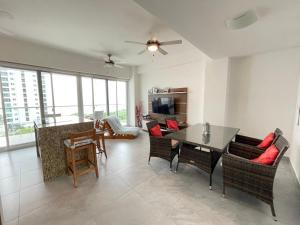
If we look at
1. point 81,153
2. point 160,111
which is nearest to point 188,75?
point 160,111

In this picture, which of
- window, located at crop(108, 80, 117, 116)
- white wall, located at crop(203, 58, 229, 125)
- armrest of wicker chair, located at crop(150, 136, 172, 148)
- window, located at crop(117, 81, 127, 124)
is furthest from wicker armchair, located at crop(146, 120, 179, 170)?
window, located at crop(117, 81, 127, 124)

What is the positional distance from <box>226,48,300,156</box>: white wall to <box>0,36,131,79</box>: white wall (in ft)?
15.0

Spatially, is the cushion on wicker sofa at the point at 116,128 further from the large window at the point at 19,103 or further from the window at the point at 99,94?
the large window at the point at 19,103

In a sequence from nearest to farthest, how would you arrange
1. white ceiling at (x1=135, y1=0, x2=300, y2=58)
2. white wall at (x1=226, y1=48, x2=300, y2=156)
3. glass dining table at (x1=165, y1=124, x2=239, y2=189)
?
1. white ceiling at (x1=135, y1=0, x2=300, y2=58)
2. glass dining table at (x1=165, y1=124, x2=239, y2=189)
3. white wall at (x1=226, y1=48, x2=300, y2=156)

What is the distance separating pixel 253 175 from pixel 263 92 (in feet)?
8.58

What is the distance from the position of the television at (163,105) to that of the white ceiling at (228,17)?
2.51 meters

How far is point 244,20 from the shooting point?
68.3 inches

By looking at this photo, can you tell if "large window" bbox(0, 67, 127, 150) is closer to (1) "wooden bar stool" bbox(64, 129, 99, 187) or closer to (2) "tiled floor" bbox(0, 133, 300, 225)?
(1) "wooden bar stool" bbox(64, 129, 99, 187)

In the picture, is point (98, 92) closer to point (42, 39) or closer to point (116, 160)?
point (42, 39)

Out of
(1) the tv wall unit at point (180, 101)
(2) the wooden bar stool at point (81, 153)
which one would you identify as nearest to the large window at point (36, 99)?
(2) the wooden bar stool at point (81, 153)

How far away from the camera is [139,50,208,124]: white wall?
15.0 feet

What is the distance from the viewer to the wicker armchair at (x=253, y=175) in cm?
168

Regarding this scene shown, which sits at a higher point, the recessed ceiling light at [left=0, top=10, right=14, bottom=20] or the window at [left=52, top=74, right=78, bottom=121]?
the recessed ceiling light at [left=0, top=10, right=14, bottom=20]

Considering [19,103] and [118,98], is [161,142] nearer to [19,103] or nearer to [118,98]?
[19,103]
